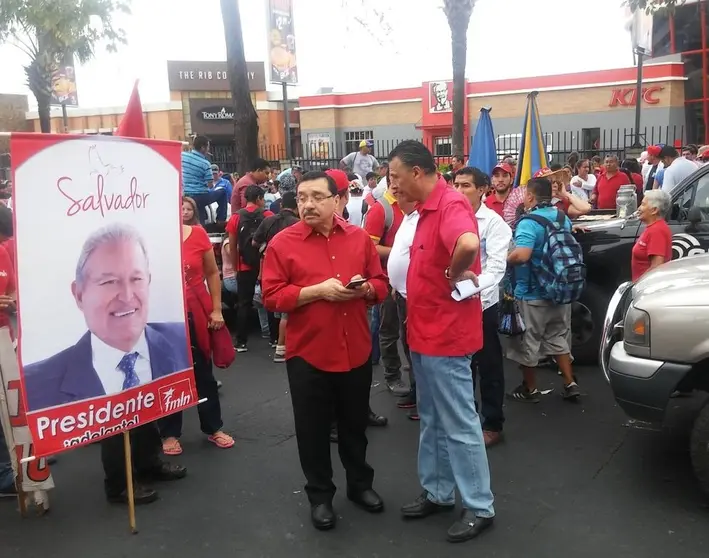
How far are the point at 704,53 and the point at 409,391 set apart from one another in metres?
28.2

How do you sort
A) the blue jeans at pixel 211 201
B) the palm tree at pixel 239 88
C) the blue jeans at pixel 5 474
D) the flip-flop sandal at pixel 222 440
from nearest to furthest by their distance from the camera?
the blue jeans at pixel 5 474, the flip-flop sandal at pixel 222 440, the blue jeans at pixel 211 201, the palm tree at pixel 239 88

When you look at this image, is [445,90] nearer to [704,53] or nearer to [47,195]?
[704,53]

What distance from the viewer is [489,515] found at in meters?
3.51

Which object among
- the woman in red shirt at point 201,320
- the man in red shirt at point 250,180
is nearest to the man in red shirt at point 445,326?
the woman in red shirt at point 201,320

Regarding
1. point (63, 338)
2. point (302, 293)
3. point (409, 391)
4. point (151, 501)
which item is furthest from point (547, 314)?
point (63, 338)

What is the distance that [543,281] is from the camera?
5.21 meters

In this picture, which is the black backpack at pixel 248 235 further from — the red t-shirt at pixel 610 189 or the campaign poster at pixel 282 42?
the campaign poster at pixel 282 42

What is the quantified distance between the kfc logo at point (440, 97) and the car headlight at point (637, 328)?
29.3 metres

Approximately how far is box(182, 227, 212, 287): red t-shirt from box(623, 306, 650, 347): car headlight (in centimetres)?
272

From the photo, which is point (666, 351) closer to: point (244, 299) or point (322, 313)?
point (322, 313)

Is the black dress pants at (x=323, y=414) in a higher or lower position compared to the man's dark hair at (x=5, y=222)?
lower

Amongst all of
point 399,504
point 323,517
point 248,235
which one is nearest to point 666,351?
point 399,504

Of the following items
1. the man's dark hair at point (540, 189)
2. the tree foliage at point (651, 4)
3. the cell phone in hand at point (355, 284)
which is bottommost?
the cell phone in hand at point (355, 284)

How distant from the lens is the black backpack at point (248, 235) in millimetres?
7340
